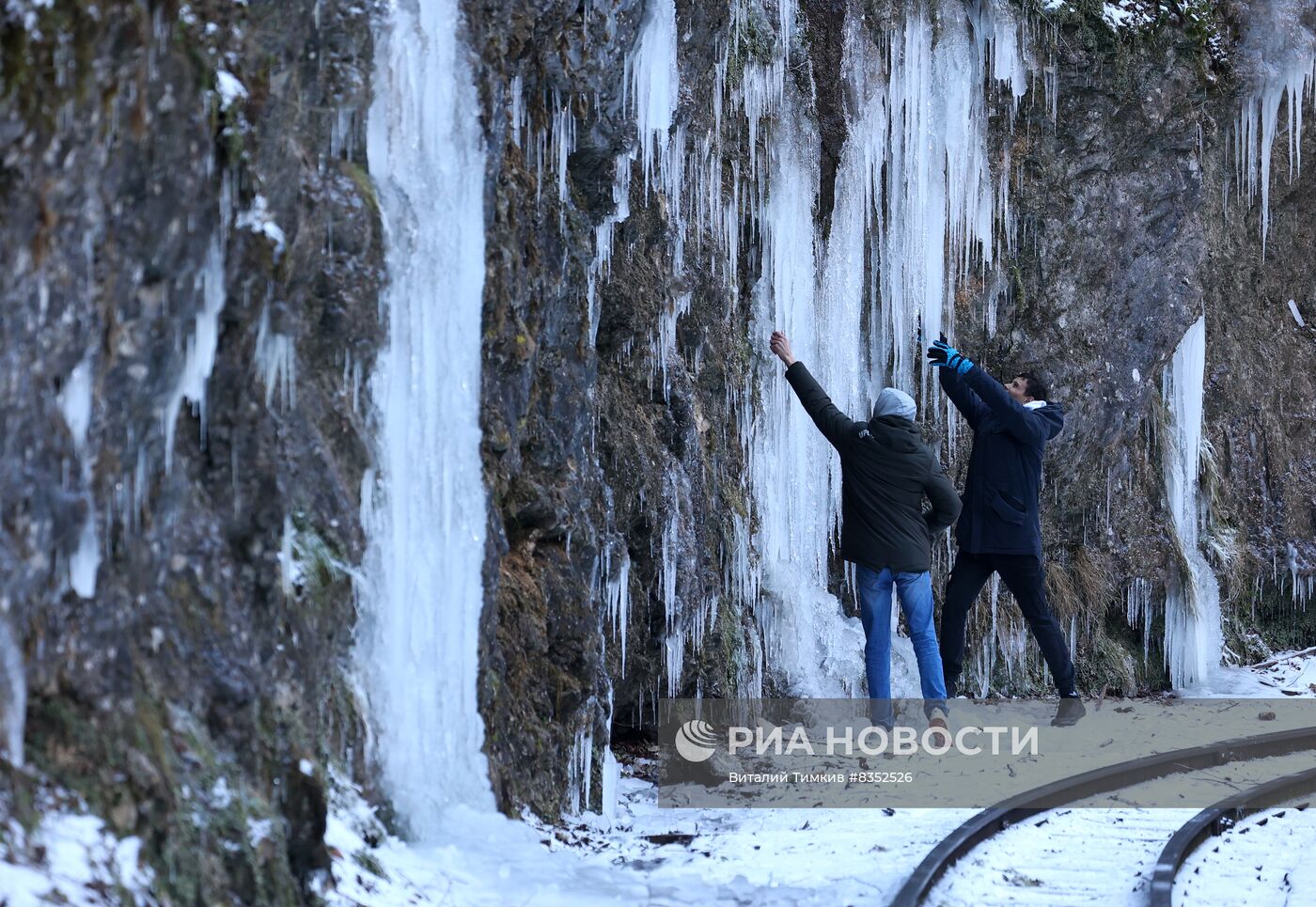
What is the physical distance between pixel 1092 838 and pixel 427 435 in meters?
3.25

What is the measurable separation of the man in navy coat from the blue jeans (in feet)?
1.66

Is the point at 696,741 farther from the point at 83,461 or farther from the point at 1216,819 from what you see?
the point at 83,461

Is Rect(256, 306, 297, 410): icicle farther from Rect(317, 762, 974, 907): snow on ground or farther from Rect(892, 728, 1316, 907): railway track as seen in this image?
Rect(892, 728, 1316, 907): railway track

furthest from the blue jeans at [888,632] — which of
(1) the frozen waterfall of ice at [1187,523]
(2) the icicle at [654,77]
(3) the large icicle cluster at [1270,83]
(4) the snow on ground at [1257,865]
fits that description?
(3) the large icicle cluster at [1270,83]

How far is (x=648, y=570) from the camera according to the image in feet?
25.0

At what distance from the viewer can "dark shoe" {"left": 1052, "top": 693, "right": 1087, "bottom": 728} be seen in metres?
8.20

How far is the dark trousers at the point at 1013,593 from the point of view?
7.88 metres

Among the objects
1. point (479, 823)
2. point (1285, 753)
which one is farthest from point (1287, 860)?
point (479, 823)

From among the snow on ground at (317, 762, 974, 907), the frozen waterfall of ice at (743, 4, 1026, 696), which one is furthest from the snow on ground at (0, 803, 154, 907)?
the frozen waterfall of ice at (743, 4, 1026, 696)

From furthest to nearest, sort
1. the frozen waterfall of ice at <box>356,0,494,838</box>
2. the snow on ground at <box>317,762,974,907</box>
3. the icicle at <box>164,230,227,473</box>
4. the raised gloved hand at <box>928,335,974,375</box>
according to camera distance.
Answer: the raised gloved hand at <box>928,335,974,375</box> < the frozen waterfall of ice at <box>356,0,494,838</box> < the snow on ground at <box>317,762,974,907</box> < the icicle at <box>164,230,227,473</box>

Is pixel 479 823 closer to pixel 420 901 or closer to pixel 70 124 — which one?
pixel 420 901

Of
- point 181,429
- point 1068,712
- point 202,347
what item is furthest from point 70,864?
point 1068,712

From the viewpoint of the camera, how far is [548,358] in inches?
250

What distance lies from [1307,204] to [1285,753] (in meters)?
7.24
